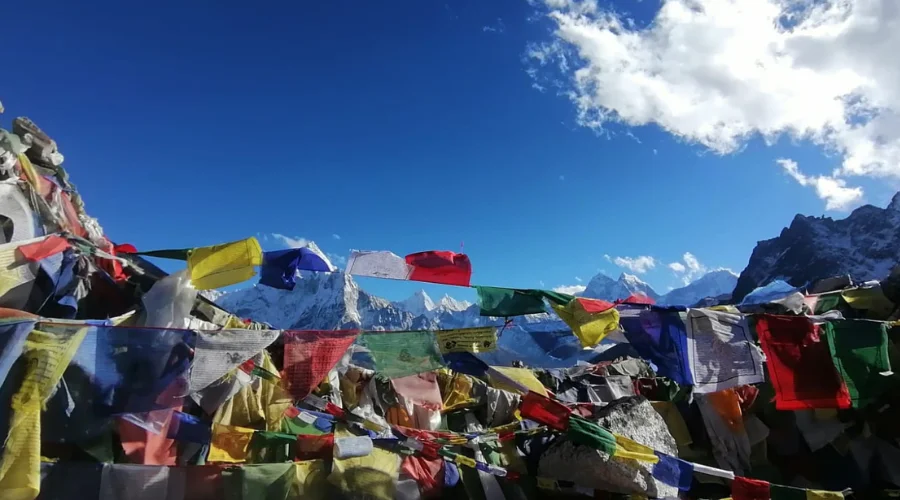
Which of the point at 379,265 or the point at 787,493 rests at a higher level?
the point at 379,265

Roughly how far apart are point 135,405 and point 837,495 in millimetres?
7879

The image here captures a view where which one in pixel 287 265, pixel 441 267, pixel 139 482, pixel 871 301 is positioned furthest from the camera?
pixel 871 301

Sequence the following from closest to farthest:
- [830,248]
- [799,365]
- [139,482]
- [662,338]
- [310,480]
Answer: [139,482] → [310,480] → [799,365] → [662,338] → [830,248]

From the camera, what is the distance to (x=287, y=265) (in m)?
7.65

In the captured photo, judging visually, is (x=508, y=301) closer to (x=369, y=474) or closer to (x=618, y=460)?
(x=618, y=460)

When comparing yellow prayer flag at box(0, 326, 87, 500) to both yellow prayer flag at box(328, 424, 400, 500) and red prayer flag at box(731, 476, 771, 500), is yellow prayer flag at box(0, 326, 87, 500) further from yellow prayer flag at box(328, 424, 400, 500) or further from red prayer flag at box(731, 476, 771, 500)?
red prayer flag at box(731, 476, 771, 500)

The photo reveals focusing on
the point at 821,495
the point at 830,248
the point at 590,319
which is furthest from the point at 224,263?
the point at 830,248

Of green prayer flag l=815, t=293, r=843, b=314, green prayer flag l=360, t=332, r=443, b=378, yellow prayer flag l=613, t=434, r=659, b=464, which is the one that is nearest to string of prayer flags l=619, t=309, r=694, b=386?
yellow prayer flag l=613, t=434, r=659, b=464

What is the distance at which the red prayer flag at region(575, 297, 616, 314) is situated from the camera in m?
7.56

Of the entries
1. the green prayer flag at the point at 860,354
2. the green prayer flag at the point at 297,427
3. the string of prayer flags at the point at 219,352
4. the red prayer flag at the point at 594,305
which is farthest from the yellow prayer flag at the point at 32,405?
the green prayer flag at the point at 860,354

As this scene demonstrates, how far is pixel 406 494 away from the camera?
712 centimetres

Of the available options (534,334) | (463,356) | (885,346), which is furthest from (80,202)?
(885,346)

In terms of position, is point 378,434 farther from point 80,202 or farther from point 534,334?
point 534,334

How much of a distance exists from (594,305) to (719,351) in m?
1.69
